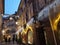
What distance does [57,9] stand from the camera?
25.6 ft

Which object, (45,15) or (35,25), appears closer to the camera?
(45,15)

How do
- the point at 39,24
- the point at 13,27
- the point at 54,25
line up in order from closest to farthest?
the point at 54,25 < the point at 39,24 < the point at 13,27

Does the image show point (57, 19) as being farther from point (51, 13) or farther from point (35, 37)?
point (35, 37)

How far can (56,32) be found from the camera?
827 cm

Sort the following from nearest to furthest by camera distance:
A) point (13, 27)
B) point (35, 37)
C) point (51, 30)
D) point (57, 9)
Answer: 1. point (57, 9)
2. point (51, 30)
3. point (35, 37)
4. point (13, 27)

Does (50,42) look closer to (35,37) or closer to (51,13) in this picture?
(51,13)

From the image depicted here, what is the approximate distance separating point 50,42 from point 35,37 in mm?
2850

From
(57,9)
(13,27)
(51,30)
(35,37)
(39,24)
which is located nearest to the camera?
(57,9)

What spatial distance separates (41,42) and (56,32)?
348 cm

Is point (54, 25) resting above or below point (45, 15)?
below

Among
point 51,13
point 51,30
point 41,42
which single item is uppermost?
point 51,13

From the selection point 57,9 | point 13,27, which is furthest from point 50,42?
point 13,27

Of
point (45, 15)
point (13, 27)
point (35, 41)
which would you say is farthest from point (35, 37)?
point (13, 27)

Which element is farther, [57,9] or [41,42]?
[41,42]
